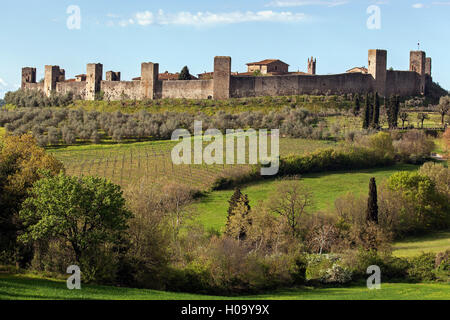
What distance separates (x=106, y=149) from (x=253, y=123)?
44.9 ft

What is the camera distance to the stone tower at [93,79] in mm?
77875

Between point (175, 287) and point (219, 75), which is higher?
point (219, 75)

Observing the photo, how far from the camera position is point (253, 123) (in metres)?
59.7

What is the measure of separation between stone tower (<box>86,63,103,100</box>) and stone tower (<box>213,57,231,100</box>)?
16.3m

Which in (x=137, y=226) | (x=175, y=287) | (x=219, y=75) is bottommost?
(x=175, y=287)

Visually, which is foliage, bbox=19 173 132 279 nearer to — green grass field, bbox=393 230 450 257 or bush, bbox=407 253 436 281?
bush, bbox=407 253 436 281

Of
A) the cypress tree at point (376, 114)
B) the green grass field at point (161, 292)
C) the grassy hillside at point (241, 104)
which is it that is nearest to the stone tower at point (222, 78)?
the grassy hillside at point (241, 104)

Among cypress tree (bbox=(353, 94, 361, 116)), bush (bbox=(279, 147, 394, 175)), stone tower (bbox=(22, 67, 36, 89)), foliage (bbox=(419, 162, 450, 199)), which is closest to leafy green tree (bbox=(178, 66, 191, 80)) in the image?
stone tower (bbox=(22, 67, 36, 89))

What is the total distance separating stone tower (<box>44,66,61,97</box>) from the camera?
82.4m

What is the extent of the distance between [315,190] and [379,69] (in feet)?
107

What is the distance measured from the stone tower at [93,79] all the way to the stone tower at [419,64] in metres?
36.1
